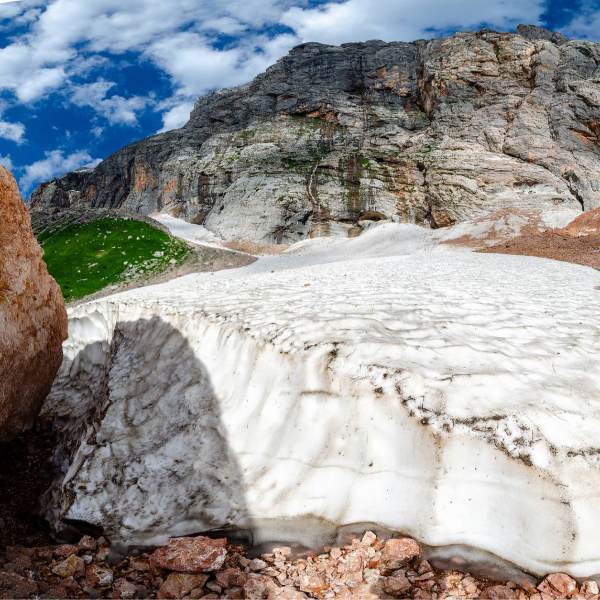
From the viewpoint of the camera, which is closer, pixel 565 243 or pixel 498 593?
pixel 498 593

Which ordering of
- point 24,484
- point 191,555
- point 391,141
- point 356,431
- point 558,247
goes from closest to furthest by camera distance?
point 191,555, point 356,431, point 24,484, point 558,247, point 391,141

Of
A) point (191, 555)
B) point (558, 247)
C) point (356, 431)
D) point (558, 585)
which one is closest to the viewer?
point (558, 585)

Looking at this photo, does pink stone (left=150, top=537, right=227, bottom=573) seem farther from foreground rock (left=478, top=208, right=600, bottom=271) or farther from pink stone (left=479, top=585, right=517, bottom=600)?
foreground rock (left=478, top=208, right=600, bottom=271)

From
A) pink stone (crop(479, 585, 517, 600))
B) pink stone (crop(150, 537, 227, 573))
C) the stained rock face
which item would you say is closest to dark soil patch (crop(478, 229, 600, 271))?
pink stone (crop(479, 585, 517, 600))

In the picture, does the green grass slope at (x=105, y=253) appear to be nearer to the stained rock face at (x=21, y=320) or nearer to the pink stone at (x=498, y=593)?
the stained rock face at (x=21, y=320)

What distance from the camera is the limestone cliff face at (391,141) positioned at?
172 feet

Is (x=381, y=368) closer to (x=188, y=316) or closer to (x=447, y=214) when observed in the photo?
(x=188, y=316)

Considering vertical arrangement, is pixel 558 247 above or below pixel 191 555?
below

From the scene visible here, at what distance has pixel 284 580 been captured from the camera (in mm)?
2793

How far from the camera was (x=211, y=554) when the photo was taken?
9.97ft

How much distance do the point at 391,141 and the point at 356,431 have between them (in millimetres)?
65415

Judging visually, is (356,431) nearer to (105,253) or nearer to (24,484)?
(24,484)

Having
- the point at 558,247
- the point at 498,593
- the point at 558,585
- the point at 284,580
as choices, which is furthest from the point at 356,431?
the point at 558,247

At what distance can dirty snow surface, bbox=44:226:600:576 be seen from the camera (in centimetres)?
279
